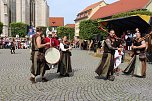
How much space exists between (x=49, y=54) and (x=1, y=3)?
216 feet

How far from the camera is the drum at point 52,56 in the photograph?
1023 cm

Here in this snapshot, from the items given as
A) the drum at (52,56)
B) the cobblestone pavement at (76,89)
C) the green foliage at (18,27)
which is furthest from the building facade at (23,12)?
the cobblestone pavement at (76,89)

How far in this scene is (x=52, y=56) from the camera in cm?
1043

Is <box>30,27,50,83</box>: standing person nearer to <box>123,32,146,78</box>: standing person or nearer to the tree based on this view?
<box>123,32,146,78</box>: standing person

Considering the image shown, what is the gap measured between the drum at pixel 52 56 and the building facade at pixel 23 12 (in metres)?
64.8

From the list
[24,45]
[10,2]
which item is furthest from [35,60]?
[10,2]

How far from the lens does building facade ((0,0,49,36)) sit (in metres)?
73.7

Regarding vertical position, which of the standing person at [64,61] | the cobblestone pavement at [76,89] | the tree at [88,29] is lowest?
the cobblestone pavement at [76,89]

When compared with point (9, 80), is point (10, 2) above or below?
above

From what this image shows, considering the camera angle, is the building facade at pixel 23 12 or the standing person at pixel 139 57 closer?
the standing person at pixel 139 57

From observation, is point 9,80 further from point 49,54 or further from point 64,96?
point 64,96

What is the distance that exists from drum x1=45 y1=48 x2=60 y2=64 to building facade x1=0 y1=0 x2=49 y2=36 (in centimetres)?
6478

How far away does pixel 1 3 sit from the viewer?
7294cm

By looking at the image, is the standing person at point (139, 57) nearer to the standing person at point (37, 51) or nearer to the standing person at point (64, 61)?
the standing person at point (64, 61)
